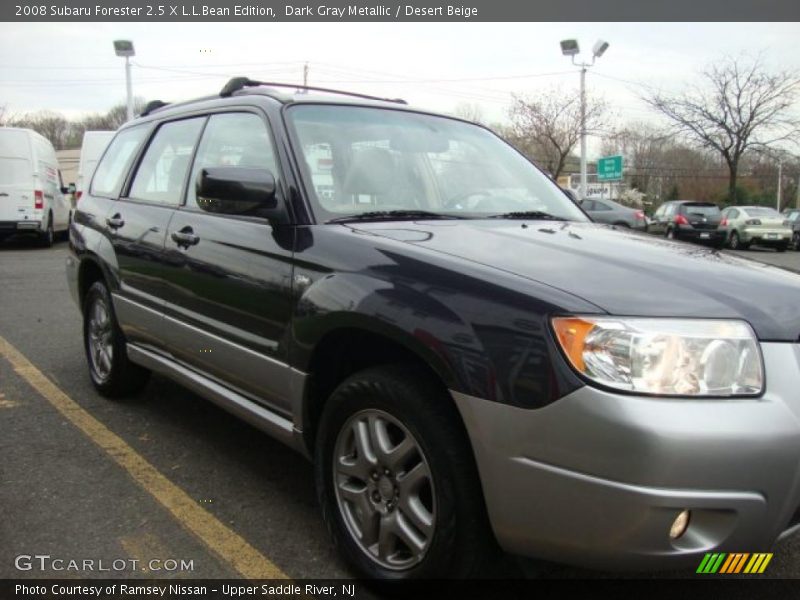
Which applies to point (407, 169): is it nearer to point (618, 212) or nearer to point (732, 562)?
point (732, 562)

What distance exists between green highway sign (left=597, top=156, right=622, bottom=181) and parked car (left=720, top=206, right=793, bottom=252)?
5684 mm

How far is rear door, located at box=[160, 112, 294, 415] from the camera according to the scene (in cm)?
276

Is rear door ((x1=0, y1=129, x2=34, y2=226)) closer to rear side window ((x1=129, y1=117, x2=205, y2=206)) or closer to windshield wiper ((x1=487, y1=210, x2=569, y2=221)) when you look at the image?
rear side window ((x1=129, y1=117, x2=205, y2=206))

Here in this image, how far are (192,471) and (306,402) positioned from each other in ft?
3.65

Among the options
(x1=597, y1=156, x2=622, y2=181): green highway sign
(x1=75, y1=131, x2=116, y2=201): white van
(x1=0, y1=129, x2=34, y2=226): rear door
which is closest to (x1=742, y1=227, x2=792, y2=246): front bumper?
(x1=597, y1=156, x2=622, y2=181): green highway sign

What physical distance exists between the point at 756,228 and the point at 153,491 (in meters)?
21.7

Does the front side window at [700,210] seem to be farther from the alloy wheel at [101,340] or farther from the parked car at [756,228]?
the alloy wheel at [101,340]

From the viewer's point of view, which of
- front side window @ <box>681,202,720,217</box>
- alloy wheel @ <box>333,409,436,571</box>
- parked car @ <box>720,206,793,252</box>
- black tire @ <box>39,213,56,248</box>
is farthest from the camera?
front side window @ <box>681,202,720,217</box>

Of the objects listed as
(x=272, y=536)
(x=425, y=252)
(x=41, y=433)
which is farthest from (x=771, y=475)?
(x=41, y=433)

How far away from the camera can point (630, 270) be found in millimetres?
2146

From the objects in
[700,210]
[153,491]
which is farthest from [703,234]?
[153,491]

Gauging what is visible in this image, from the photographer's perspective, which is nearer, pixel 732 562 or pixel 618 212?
pixel 732 562

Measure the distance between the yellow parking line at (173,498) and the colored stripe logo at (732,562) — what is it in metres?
1.41

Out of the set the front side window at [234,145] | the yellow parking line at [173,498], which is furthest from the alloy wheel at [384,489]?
the front side window at [234,145]
